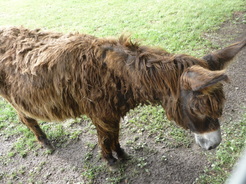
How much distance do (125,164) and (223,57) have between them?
2.24 metres

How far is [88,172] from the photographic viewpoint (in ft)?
11.6

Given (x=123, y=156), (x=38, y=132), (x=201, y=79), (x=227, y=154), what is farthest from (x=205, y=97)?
(x=38, y=132)

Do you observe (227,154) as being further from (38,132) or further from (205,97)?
(38,132)

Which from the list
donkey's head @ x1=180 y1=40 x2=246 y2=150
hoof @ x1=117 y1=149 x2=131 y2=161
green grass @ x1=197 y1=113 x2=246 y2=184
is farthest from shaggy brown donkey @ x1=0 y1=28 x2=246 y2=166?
green grass @ x1=197 y1=113 x2=246 y2=184

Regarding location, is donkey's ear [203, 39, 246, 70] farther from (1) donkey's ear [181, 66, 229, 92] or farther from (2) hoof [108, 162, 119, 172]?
(2) hoof [108, 162, 119, 172]

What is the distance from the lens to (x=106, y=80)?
7.91 ft

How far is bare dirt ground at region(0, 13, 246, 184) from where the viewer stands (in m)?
3.31

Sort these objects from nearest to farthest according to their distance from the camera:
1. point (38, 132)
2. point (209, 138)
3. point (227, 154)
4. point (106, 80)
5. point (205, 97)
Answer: point (205, 97) → point (209, 138) → point (106, 80) → point (227, 154) → point (38, 132)

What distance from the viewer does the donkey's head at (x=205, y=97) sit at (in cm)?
171

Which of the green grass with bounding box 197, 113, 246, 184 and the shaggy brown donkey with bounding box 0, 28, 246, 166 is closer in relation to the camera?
the shaggy brown donkey with bounding box 0, 28, 246, 166

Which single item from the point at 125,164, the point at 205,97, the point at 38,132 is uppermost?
the point at 205,97

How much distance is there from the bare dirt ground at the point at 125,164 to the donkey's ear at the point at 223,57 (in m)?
1.76

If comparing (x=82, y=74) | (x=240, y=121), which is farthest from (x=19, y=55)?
(x=240, y=121)

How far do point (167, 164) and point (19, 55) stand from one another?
267cm
